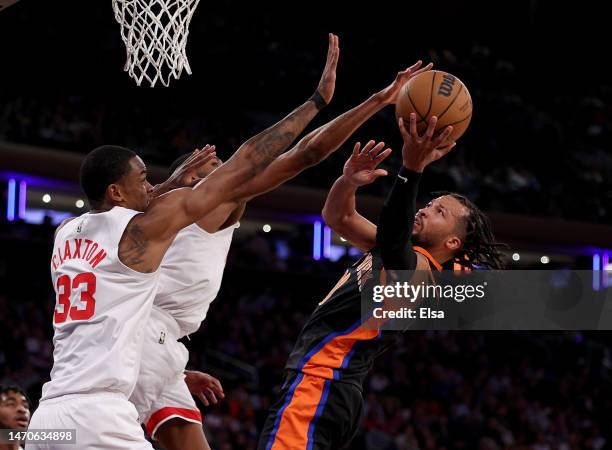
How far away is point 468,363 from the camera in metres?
14.5

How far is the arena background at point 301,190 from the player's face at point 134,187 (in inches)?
259

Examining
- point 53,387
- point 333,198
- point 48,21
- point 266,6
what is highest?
point 266,6

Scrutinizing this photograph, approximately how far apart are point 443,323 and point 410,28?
7.05m

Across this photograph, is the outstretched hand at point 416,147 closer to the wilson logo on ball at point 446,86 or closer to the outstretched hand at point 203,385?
the wilson logo on ball at point 446,86

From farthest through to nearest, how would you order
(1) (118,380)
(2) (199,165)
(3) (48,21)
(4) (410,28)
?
(4) (410,28) → (3) (48,21) → (2) (199,165) → (1) (118,380)

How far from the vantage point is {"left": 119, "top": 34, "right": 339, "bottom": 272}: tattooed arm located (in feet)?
12.0

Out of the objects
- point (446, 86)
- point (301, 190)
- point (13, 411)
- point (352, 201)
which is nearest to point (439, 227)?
point (352, 201)

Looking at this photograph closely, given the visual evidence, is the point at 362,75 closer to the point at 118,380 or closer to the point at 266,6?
the point at 266,6

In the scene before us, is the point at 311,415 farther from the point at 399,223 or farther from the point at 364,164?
the point at 364,164

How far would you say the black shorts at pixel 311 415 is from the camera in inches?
157

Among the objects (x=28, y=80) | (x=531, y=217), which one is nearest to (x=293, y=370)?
(x=28, y=80)

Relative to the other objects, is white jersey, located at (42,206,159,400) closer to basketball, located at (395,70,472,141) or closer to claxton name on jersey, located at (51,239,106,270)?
claxton name on jersey, located at (51,239,106,270)

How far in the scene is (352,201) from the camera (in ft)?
14.4

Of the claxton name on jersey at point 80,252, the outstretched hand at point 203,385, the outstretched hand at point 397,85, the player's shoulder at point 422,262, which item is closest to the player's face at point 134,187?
the claxton name on jersey at point 80,252
